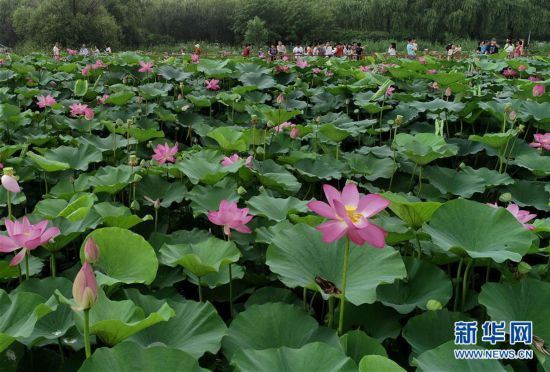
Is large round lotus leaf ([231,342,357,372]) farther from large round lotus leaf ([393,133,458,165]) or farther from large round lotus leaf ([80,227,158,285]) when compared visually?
large round lotus leaf ([393,133,458,165])

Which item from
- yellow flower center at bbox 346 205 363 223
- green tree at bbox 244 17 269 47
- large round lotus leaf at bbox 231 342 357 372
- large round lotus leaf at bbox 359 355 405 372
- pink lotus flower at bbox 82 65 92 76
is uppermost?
yellow flower center at bbox 346 205 363 223

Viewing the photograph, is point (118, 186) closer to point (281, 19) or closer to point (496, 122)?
point (496, 122)

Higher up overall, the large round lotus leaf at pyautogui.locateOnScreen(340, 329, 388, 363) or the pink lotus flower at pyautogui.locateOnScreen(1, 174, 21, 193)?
the pink lotus flower at pyautogui.locateOnScreen(1, 174, 21, 193)

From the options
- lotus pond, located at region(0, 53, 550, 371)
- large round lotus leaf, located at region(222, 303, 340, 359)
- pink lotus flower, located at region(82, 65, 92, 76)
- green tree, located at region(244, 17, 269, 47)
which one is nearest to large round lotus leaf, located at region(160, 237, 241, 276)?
lotus pond, located at region(0, 53, 550, 371)

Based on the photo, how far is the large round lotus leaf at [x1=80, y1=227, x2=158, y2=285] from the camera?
978 mm

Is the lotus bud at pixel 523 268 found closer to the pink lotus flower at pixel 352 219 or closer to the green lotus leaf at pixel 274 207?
the pink lotus flower at pixel 352 219

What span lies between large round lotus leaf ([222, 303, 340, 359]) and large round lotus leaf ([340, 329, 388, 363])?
0.03m

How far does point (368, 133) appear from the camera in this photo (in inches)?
94.7

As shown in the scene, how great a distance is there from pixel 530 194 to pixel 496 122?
2.86ft

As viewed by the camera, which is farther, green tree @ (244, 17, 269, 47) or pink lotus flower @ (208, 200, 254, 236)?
green tree @ (244, 17, 269, 47)

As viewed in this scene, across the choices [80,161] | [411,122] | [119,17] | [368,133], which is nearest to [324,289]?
[80,161]

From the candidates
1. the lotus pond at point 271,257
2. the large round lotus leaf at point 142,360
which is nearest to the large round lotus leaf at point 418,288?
the lotus pond at point 271,257

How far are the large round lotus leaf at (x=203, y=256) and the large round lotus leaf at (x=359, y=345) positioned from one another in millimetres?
268

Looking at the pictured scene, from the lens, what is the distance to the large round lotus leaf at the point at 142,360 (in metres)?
0.67
